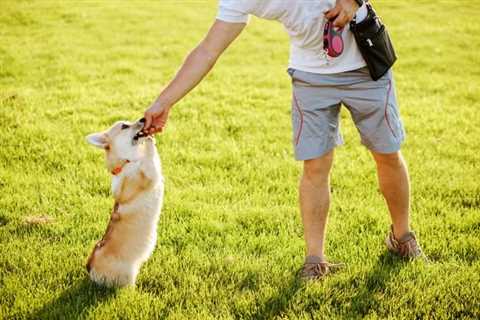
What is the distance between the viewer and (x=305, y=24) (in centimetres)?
310

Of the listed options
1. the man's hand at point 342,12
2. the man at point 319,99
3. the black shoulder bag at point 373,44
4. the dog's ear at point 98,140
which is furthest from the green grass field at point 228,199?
the man's hand at point 342,12

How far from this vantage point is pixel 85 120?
6496 mm

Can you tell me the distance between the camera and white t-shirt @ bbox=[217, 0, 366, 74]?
3.03 m

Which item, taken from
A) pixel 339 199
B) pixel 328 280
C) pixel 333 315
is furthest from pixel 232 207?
pixel 333 315

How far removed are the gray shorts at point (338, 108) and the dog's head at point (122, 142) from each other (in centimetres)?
94

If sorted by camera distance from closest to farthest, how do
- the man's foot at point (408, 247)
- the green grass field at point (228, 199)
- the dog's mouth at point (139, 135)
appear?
the green grass field at point (228, 199) < the dog's mouth at point (139, 135) < the man's foot at point (408, 247)

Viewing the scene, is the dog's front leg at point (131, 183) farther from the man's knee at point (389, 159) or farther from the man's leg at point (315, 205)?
the man's knee at point (389, 159)

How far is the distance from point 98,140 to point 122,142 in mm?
170

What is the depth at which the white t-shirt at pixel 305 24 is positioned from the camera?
303 cm

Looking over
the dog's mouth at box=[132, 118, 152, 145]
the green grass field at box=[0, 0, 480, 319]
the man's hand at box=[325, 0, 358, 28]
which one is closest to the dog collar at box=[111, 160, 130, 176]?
the dog's mouth at box=[132, 118, 152, 145]

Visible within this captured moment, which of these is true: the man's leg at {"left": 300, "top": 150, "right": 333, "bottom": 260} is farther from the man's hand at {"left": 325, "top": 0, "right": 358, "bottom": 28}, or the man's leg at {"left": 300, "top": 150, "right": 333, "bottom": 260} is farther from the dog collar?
the dog collar

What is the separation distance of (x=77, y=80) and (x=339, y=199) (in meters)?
5.20

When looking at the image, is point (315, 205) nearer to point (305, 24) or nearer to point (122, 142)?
point (305, 24)

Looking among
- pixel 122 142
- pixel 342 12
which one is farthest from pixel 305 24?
pixel 122 142
